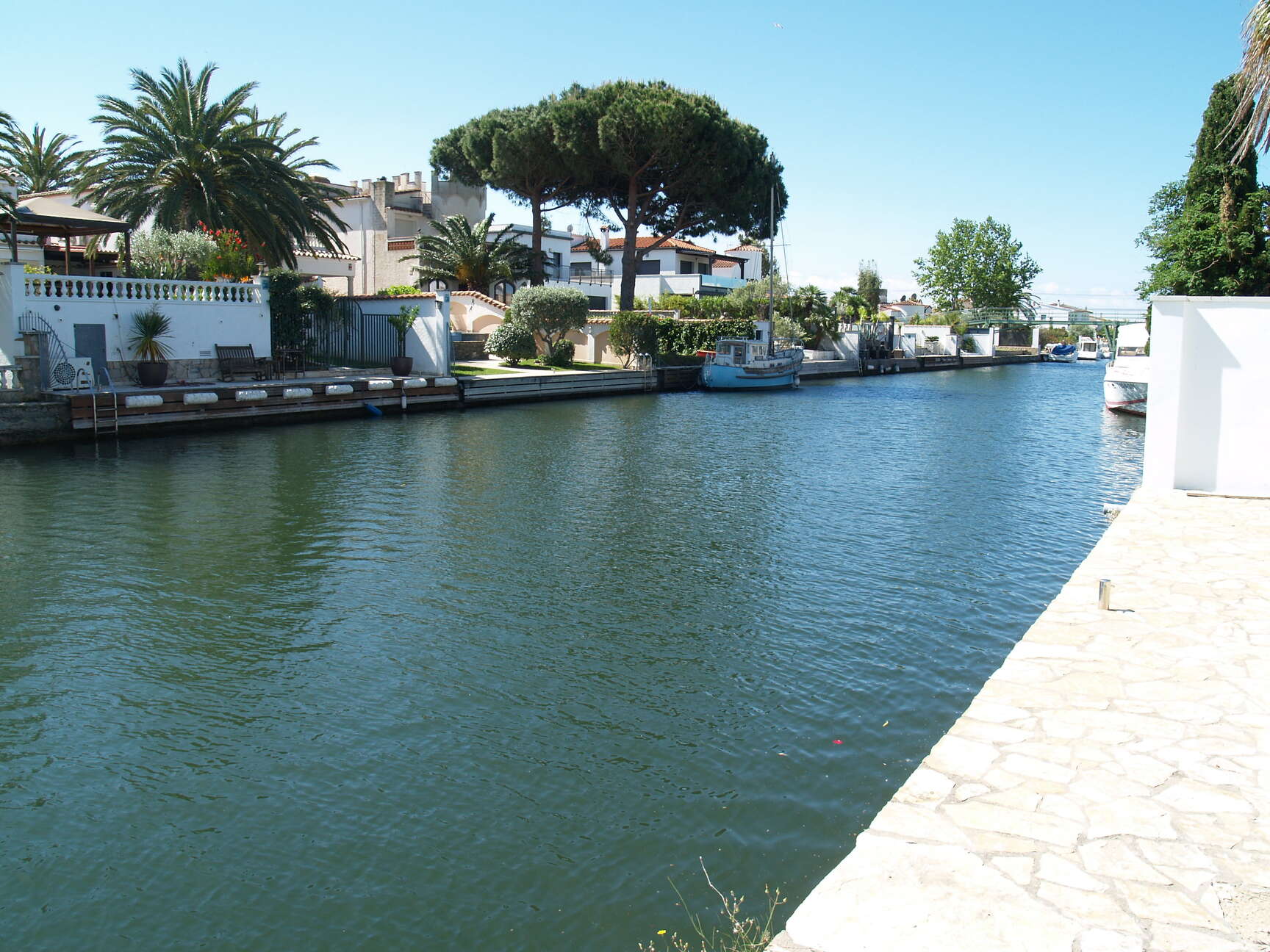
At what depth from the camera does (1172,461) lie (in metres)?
11.6

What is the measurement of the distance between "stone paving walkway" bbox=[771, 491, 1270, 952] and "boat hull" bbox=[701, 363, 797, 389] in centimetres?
3522

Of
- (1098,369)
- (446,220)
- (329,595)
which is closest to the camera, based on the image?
(329,595)

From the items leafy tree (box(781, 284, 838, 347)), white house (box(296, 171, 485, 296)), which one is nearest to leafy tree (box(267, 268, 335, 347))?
white house (box(296, 171, 485, 296))

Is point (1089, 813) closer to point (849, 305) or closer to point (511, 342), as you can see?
point (511, 342)

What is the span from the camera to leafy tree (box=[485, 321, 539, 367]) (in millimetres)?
36562

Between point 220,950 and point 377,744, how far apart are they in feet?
6.80

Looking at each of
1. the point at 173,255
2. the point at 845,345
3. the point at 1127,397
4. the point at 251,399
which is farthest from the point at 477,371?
the point at 845,345

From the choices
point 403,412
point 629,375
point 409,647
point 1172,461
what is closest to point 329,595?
point 409,647

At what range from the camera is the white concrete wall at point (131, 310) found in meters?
20.8

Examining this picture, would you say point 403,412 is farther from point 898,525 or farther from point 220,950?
point 220,950

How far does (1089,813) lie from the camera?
418 centimetres

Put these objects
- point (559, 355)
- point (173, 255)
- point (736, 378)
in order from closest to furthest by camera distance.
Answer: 1. point (173, 255)
2. point (559, 355)
3. point (736, 378)

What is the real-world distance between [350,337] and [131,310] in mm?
9597

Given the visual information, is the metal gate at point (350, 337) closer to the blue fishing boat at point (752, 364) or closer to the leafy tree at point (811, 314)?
the blue fishing boat at point (752, 364)
